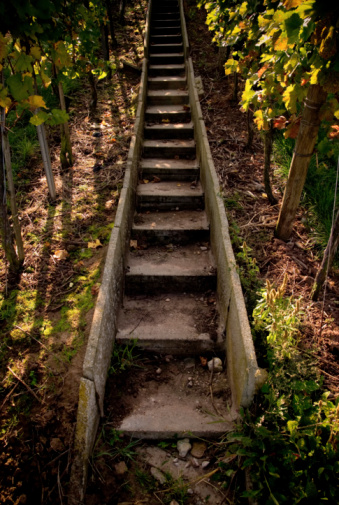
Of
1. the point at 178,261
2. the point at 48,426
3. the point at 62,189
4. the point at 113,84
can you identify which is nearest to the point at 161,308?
the point at 178,261

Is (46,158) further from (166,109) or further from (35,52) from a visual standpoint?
(166,109)

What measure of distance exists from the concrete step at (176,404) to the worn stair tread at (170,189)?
7.92ft

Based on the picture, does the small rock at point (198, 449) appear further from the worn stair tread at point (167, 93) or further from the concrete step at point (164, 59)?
the concrete step at point (164, 59)

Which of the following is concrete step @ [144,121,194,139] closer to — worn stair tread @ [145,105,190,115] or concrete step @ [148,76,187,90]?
worn stair tread @ [145,105,190,115]

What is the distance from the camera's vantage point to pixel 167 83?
7.44 meters

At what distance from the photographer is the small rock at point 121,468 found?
7.68 feet

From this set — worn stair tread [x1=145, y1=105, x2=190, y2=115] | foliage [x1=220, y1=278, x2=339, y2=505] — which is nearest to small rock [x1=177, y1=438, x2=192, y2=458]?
foliage [x1=220, y1=278, x2=339, y2=505]

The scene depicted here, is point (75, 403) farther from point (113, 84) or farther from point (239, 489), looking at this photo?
point (113, 84)

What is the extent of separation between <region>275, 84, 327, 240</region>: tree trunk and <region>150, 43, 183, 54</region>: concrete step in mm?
6786

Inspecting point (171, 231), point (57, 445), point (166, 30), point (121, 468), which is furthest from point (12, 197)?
point (166, 30)

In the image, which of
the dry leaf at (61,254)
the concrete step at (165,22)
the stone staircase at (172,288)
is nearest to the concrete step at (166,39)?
the concrete step at (165,22)

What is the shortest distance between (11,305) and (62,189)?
82.7 inches

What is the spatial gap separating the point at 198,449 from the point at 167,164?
408 cm

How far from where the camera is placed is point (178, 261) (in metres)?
3.97
